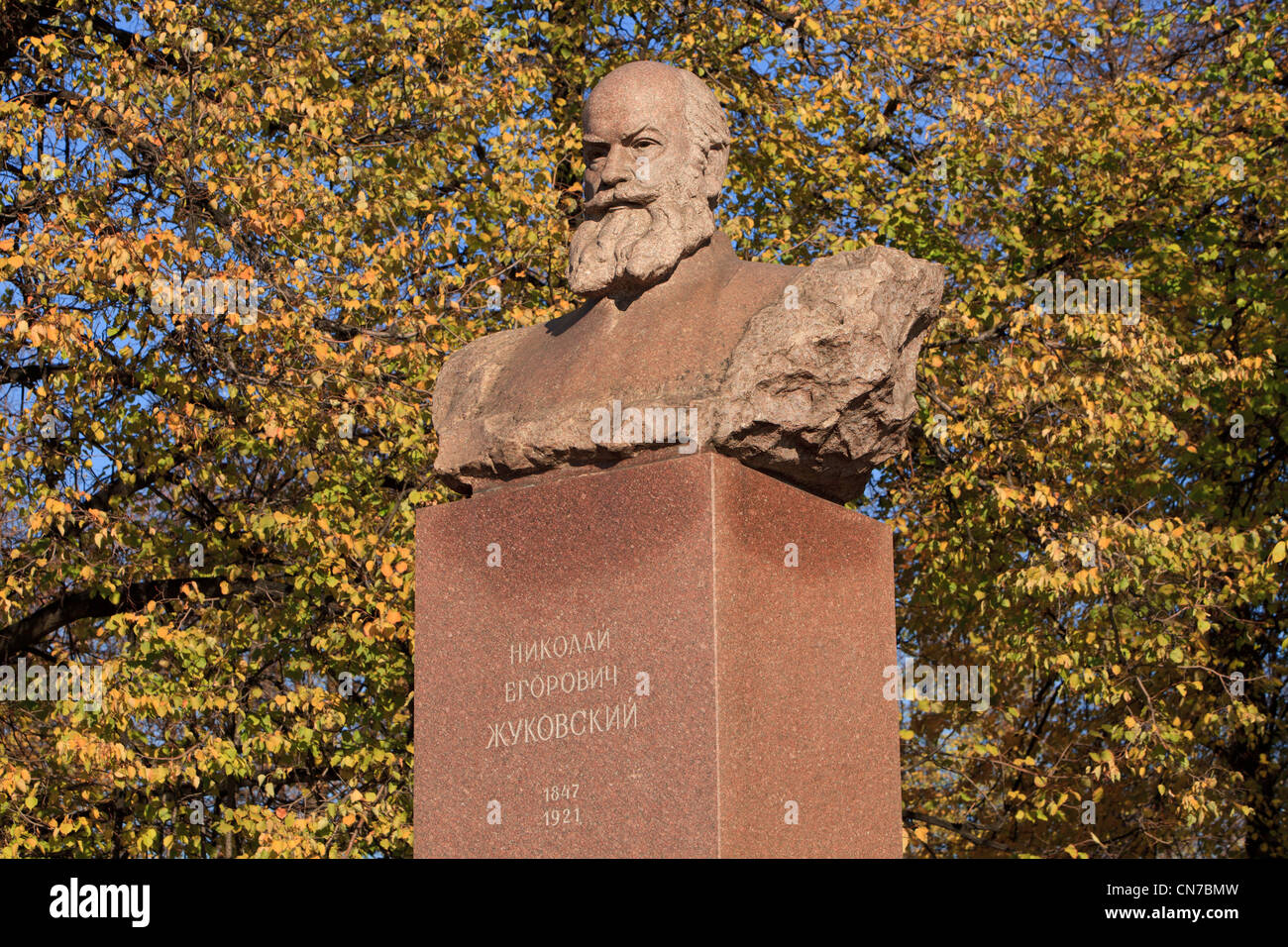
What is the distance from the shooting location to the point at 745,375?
5613 mm

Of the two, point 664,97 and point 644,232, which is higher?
point 664,97

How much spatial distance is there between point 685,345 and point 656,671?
1153mm

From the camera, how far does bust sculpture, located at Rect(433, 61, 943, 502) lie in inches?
223

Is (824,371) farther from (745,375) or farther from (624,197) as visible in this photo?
(624,197)

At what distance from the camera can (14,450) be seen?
11391 mm

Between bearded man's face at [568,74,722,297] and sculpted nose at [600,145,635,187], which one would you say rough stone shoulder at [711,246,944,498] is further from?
sculpted nose at [600,145,635,187]

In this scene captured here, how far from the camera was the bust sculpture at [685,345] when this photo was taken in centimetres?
566

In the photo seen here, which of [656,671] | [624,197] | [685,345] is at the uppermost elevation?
[624,197]

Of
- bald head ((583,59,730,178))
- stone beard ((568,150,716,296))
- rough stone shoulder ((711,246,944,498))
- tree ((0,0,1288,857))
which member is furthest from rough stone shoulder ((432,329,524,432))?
tree ((0,0,1288,857))

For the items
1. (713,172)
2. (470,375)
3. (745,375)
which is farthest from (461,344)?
(745,375)

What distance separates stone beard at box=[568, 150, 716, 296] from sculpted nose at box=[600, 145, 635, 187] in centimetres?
2

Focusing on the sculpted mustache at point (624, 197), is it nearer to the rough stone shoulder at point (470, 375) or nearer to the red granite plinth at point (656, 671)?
the rough stone shoulder at point (470, 375)

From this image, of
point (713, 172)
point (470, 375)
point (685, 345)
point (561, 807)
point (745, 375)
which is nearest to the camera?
point (561, 807)
